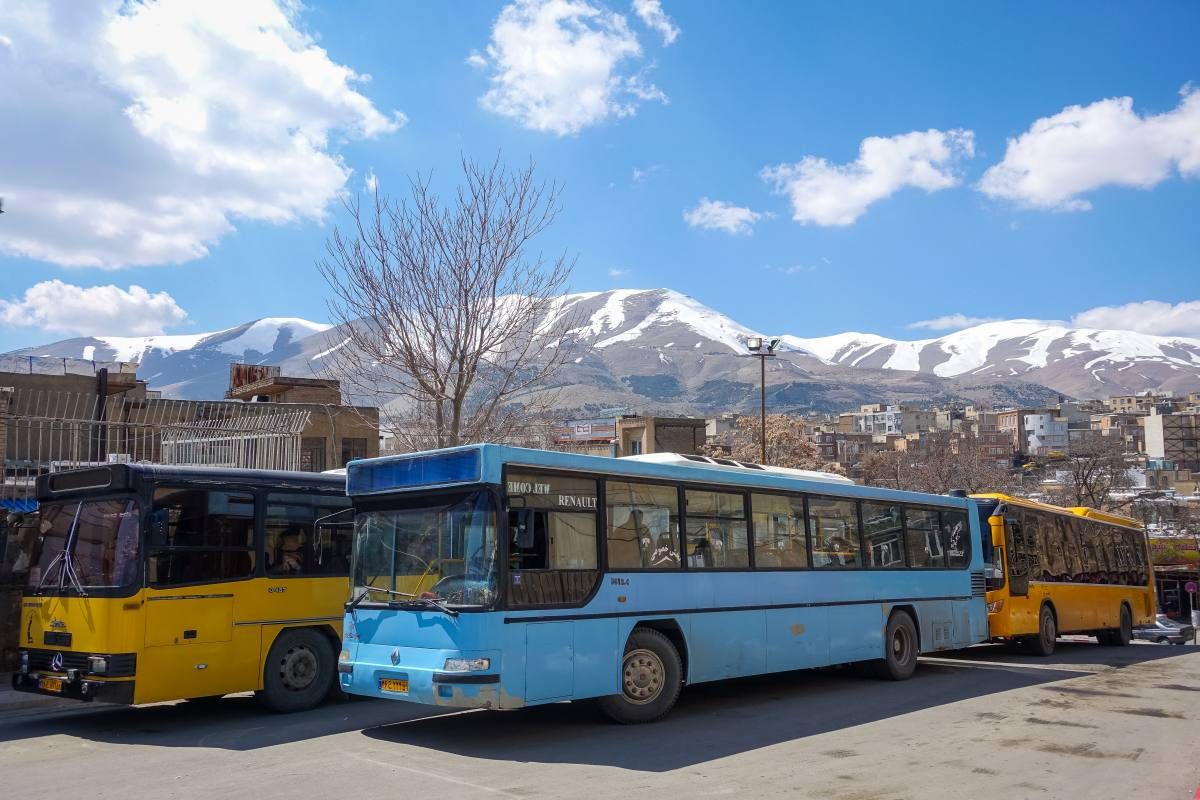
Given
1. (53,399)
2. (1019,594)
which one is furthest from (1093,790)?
(53,399)

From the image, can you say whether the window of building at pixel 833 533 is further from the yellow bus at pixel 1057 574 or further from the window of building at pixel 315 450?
the window of building at pixel 315 450

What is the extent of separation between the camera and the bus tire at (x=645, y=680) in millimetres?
10227

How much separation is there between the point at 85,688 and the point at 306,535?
2858 mm

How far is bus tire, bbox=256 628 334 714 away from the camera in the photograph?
37.1ft

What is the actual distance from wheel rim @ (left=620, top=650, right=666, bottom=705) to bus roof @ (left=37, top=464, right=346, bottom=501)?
450 cm

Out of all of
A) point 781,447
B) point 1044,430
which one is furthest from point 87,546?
point 1044,430

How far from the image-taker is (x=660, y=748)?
9195 millimetres

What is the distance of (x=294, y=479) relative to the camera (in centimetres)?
1197

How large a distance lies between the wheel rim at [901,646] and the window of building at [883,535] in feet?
3.15

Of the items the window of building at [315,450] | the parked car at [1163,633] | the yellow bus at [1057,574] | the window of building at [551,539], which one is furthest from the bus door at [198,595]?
the parked car at [1163,633]

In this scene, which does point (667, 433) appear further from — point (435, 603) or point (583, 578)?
point (435, 603)

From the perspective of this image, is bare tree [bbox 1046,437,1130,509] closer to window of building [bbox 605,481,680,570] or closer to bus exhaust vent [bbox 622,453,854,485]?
bus exhaust vent [bbox 622,453,854,485]

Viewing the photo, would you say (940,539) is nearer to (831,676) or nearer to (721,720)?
(831,676)

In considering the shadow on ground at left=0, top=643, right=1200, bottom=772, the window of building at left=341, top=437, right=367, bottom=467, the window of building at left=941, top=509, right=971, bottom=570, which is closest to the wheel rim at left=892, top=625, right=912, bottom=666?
the shadow on ground at left=0, top=643, right=1200, bottom=772
